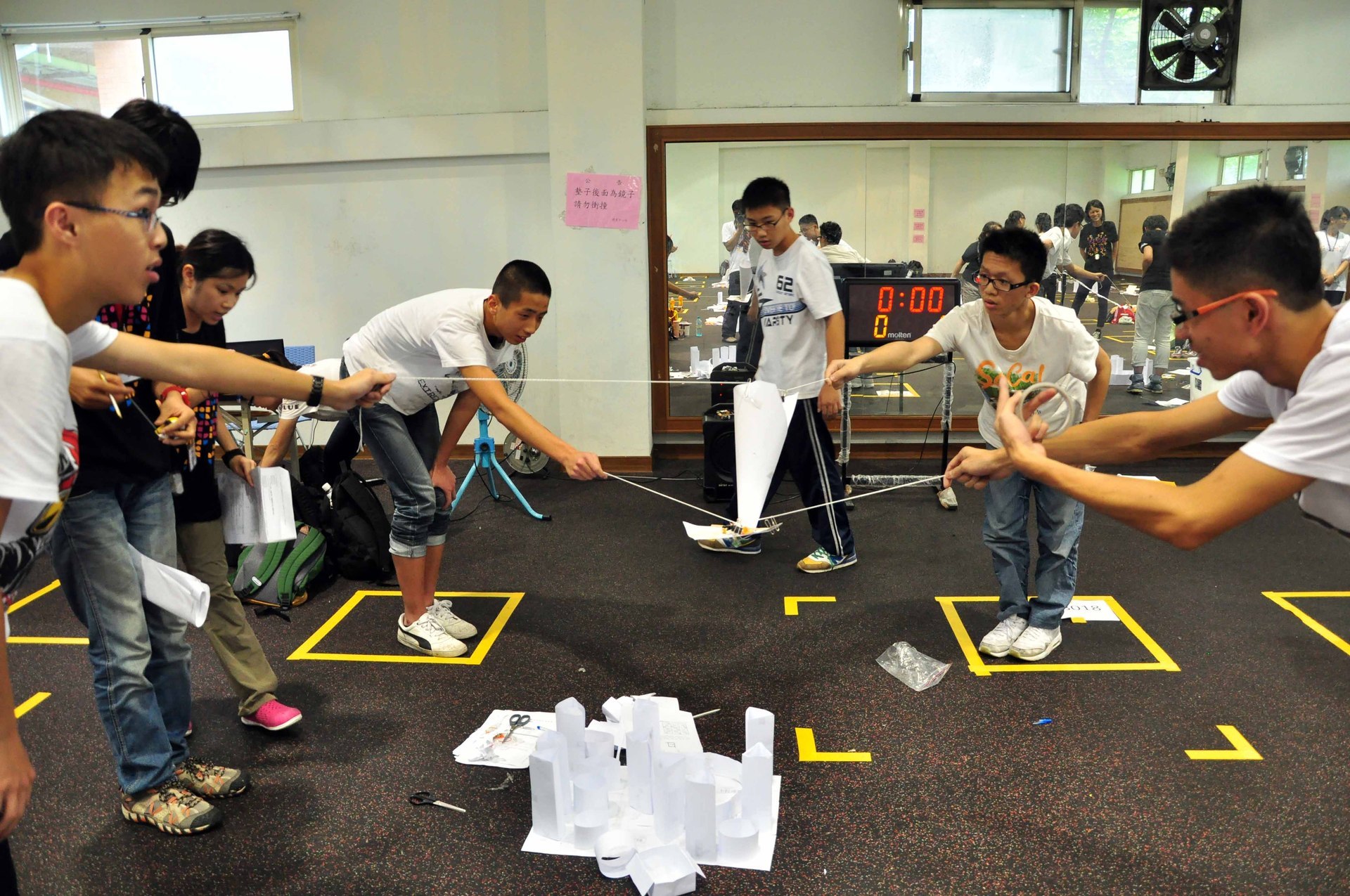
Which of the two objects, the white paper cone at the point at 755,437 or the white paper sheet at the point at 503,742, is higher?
the white paper cone at the point at 755,437

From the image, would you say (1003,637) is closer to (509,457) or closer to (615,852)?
(615,852)

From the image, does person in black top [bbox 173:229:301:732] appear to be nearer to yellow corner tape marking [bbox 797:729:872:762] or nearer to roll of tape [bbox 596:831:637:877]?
roll of tape [bbox 596:831:637:877]

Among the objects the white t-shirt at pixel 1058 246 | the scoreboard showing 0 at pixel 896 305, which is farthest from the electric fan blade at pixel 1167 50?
the scoreboard showing 0 at pixel 896 305

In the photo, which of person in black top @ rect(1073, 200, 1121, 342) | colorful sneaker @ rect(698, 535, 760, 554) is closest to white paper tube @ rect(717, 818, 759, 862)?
colorful sneaker @ rect(698, 535, 760, 554)

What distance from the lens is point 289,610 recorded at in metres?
3.93

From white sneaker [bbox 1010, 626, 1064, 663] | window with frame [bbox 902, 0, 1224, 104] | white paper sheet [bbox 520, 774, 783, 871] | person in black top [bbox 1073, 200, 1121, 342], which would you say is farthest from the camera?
person in black top [bbox 1073, 200, 1121, 342]

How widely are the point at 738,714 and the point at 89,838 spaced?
1811mm

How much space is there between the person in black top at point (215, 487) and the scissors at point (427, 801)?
56 cm

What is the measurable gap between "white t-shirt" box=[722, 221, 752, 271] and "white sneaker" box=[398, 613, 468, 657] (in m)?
3.69

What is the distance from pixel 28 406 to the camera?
1.17 metres

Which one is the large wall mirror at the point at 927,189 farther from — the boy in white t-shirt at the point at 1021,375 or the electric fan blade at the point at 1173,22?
the boy in white t-shirt at the point at 1021,375

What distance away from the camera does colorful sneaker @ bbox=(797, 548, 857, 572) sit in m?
4.26

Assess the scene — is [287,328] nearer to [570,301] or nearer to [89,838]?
[570,301]

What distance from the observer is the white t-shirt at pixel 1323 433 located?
147cm
